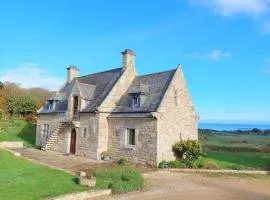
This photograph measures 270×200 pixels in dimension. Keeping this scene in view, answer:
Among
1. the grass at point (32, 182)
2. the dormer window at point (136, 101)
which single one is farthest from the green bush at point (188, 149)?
the grass at point (32, 182)

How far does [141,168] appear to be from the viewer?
2194 centimetres

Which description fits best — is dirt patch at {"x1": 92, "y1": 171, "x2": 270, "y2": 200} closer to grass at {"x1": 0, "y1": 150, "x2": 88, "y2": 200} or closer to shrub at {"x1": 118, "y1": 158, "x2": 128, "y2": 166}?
grass at {"x1": 0, "y1": 150, "x2": 88, "y2": 200}

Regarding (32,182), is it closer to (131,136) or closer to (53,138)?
(131,136)

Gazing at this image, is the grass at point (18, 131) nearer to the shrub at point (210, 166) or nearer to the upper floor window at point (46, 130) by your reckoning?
the upper floor window at point (46, 130)

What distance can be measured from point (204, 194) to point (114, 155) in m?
12.0

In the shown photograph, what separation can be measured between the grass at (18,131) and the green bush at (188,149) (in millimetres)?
19916

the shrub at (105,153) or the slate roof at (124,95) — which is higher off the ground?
the slate roof at (124,95)

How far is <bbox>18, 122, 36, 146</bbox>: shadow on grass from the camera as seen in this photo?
38.4m

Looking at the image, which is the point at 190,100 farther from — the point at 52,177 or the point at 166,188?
the point at 52,177

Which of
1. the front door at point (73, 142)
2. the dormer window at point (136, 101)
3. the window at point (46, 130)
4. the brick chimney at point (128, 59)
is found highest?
the brick chimney at point (128, 59)

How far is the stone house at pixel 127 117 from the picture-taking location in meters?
23.4

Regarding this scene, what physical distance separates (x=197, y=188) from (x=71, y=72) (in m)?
24.5

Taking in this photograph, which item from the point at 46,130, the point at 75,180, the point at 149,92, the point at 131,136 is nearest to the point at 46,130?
the point at 46,130

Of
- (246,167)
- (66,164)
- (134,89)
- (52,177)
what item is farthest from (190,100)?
(52,177)
